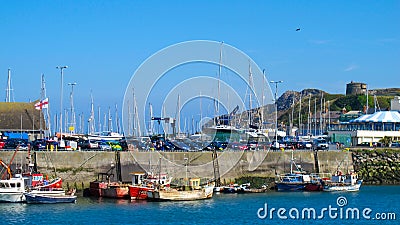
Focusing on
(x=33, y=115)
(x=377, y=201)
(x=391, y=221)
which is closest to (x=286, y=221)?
(x=391, y=221)

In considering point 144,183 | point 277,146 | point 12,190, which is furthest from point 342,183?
point 12,190

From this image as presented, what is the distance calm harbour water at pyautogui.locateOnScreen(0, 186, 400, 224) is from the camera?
151ft

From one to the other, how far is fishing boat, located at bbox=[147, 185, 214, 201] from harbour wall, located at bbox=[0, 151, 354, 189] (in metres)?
5.54

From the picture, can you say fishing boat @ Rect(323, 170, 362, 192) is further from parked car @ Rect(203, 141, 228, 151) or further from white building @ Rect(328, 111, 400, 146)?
white building @ Rect(328, 111, 400, 146)

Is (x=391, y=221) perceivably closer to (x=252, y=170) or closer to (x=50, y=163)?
(x=252, y=170)

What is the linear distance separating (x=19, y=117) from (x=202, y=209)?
118 feet

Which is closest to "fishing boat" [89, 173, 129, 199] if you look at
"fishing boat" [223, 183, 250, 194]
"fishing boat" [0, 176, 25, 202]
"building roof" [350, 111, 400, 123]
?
"fishing boat" [0, 176, 25, 202]

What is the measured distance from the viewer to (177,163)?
64250 millimetres

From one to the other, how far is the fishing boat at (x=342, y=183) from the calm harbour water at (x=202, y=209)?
3.18 meters

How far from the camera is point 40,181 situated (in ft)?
180

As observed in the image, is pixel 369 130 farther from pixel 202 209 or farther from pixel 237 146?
pixel 202 209

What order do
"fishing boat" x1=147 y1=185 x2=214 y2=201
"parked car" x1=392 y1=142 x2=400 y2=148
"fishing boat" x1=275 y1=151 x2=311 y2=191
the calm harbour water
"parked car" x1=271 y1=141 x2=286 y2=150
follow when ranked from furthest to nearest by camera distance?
"parked car" x1=392 y1=142 x2=400 y2=148 → "parked car" x1=271 y1=141 x2=286 y2=150 → "fishing boat" x1=275 y1=151 x2=311 y2=191 → "fishing boat" x1=147 y1=185 x2=214 y2=201 → the calm harbour water

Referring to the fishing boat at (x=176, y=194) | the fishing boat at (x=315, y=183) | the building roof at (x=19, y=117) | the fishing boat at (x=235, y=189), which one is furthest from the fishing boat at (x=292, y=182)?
the building roof at (x=19, y=117)

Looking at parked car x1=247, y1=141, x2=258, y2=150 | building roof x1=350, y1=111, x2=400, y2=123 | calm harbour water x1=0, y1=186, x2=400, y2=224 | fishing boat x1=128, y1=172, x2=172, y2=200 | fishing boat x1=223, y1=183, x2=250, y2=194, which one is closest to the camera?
calm harbour water x1=0, y1=186, x2=400, y2=224
